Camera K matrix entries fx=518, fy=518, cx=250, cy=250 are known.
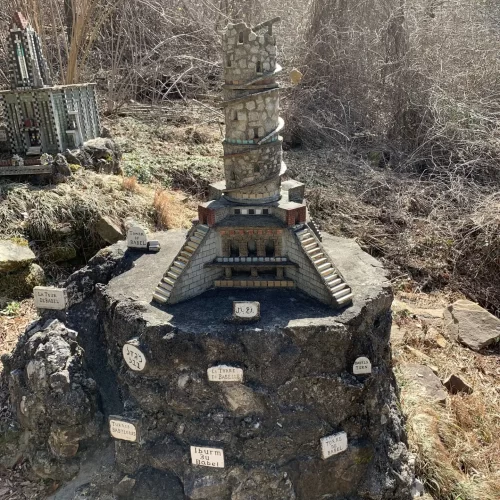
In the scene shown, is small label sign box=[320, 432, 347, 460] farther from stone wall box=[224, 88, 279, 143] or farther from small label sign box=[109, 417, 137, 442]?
stone wall box=[224, 88, 279, 143]

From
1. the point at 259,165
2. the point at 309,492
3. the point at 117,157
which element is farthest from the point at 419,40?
the point at 309,492

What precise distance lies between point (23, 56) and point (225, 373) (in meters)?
8.20

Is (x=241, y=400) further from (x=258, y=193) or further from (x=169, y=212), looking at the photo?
(x=169, y=212)

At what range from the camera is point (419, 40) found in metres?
13.4

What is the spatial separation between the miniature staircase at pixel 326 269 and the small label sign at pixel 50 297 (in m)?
2.74

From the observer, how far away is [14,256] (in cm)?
851

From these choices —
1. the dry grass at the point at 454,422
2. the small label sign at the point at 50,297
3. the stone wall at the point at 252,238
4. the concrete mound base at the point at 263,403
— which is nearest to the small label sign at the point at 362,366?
the concrete mound base at the point at 263,403

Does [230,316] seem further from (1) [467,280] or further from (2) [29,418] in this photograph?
(1) [467,280]

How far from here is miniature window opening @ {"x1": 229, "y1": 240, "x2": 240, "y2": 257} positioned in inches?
219

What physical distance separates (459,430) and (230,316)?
362cm

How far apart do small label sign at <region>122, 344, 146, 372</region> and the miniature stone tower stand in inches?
248

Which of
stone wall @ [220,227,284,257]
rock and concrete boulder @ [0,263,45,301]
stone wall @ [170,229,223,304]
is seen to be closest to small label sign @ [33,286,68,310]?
stone wall @ [170,229,223,304]

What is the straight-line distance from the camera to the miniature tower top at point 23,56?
9906 millimetres

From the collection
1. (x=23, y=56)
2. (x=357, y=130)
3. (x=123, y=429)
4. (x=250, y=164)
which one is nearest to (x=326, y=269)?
(x=250, y=164)
